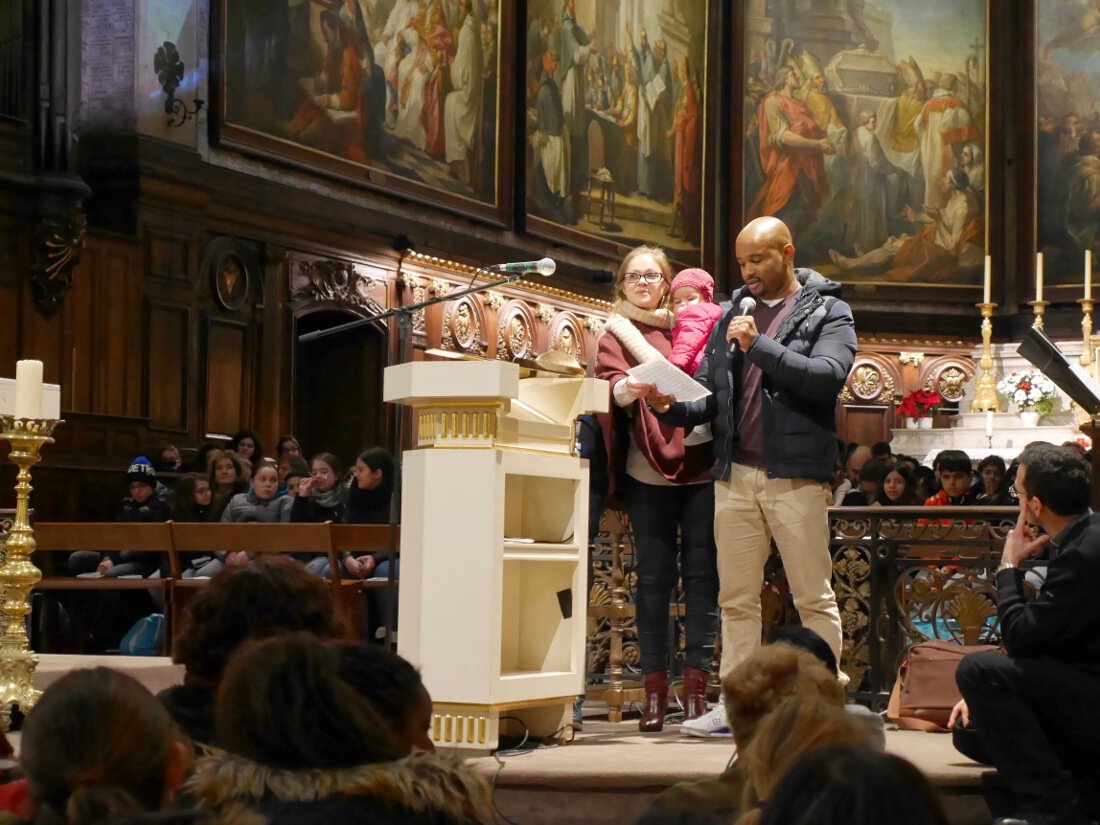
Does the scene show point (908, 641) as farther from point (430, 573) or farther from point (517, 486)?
point (430, 573)

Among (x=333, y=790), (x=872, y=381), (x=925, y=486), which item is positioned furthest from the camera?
(x=872, y=381)

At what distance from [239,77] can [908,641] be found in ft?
26.7

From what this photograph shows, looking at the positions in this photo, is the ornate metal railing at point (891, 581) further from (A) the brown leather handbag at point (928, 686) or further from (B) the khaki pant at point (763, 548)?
(B) the khaki pant at point (763, 548)

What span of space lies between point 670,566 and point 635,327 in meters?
0.90

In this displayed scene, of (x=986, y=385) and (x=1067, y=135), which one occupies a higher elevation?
(x=1067, y=135)

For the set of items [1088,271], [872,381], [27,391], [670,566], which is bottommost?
[670,566]

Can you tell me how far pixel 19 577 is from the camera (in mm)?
5391

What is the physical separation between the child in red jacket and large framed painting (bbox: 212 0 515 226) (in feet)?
23.9

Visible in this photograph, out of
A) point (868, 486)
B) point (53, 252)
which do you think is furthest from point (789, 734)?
point (53, 252)

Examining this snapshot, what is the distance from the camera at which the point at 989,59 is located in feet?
69.5

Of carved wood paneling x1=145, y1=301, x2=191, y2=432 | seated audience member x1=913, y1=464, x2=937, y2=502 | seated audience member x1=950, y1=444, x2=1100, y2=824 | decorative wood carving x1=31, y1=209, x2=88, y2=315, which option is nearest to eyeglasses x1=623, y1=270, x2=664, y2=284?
seated audience member x1=950, y1=444, x2=1100, y2=824

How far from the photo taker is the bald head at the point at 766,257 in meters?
5.52

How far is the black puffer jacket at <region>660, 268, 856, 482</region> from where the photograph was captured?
531 cm

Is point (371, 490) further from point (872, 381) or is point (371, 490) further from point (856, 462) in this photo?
point (872, 381)
